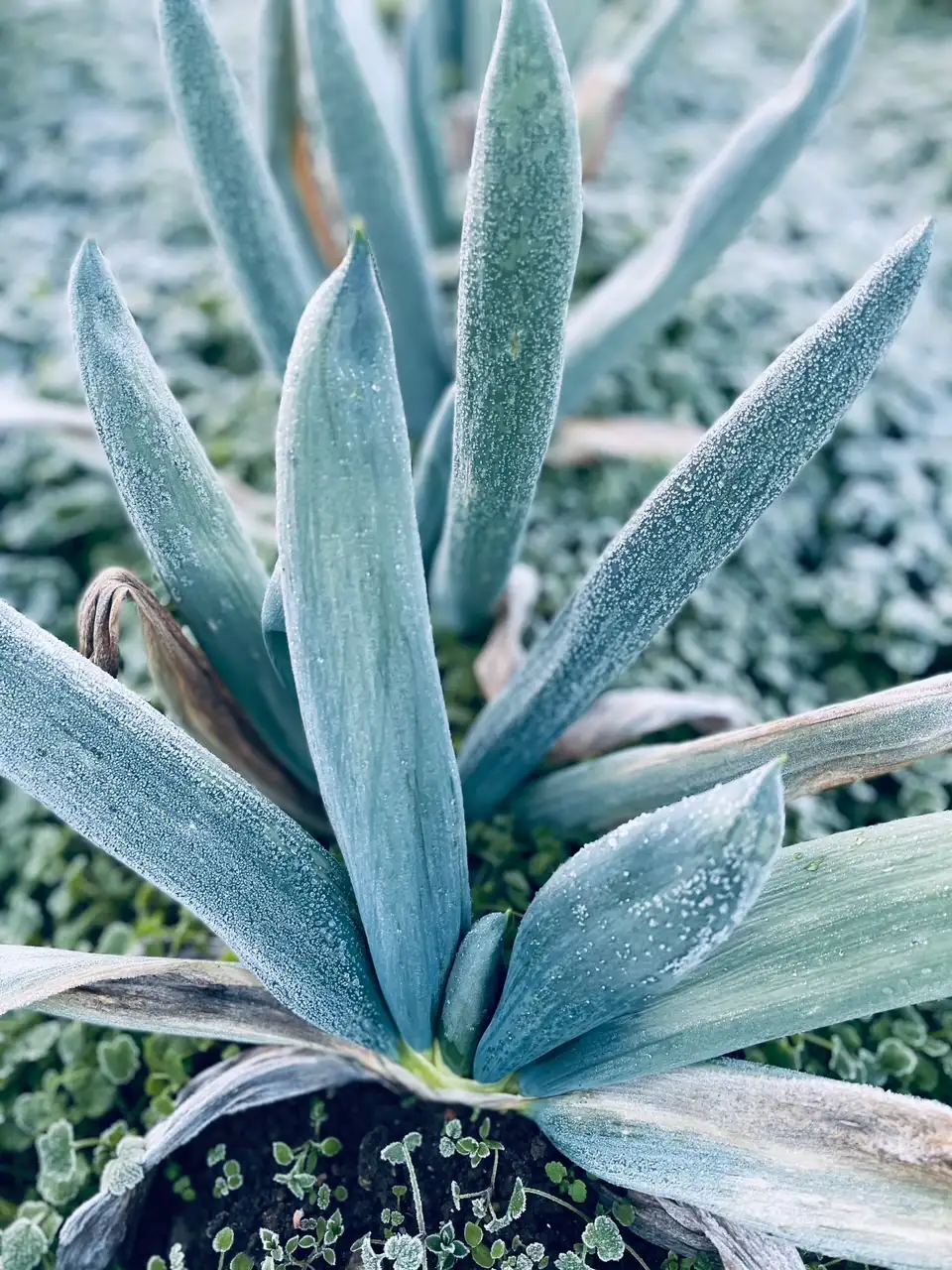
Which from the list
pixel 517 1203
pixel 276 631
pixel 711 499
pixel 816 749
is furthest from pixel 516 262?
pixel 517 1203

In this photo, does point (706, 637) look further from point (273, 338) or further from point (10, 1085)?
point (10, 1085)

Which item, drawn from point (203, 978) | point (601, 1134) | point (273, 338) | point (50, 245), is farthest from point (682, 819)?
point (50, 245)

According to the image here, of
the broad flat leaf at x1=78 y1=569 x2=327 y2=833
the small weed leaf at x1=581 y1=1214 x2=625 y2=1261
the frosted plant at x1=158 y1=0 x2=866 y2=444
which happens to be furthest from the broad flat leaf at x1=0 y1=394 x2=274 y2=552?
the small weed leaf at x1=581 y1=1214 x2=625 y2=1261

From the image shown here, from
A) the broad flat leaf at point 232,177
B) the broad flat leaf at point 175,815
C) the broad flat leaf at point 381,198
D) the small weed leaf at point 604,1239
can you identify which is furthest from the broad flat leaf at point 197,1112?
the broad flat leaf at point 381,198

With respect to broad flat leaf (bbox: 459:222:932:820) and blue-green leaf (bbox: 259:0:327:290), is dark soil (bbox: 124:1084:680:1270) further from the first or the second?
blue-green leaf (bbox: 259:0:327:290)

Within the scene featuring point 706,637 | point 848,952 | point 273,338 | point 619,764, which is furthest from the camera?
point 706,637

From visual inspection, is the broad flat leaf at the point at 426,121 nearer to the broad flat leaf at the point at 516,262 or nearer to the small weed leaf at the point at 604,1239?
the broad flat leaf at the point at 516,262
